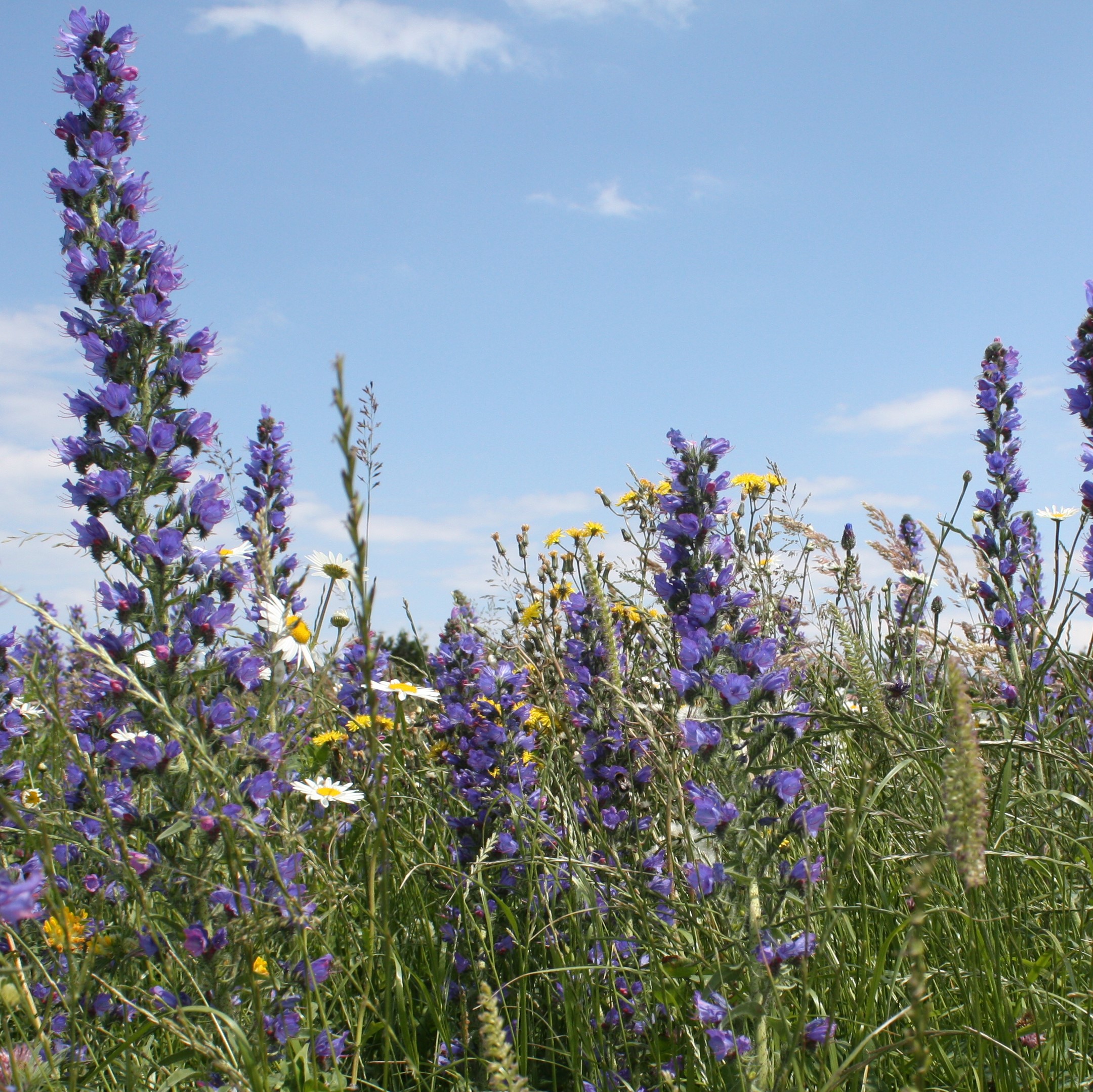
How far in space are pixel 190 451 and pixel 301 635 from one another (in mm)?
898

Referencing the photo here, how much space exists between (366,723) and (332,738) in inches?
53.3

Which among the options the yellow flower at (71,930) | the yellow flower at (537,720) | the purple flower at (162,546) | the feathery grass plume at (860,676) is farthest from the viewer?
the yellow flower at (537,720)

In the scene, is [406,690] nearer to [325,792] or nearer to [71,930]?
[325,792]

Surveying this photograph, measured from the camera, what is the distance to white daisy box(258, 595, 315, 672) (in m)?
1.84

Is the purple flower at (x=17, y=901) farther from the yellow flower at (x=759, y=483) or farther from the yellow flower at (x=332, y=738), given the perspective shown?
the yellow flower at (x=759, y=483)

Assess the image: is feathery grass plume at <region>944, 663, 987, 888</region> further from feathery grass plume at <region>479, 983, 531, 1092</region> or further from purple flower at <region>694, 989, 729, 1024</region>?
purple flower at <region>694, 989, 729, 1024</region>

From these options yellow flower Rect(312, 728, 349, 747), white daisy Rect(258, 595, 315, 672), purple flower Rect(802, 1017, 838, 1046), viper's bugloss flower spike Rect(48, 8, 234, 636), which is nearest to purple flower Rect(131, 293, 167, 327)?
viper's bugloss flower spike Rect(48, 8, 234, 636)

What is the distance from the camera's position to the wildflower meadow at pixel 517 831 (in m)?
1.72

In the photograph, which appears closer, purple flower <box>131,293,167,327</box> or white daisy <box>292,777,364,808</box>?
white daisy <box>292,777,364,808</box>

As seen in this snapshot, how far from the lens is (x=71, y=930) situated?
103 inches

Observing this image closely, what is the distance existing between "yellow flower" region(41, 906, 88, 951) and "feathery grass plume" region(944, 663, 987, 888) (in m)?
2.11

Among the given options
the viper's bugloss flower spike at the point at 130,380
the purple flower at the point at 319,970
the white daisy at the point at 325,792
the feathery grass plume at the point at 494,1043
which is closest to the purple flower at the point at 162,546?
the viper's bugloss flower spike at the point at 130,380

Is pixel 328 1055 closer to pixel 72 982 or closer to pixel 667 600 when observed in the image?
pixel 72 982

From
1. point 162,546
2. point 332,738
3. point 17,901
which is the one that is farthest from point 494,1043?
point 332,738
